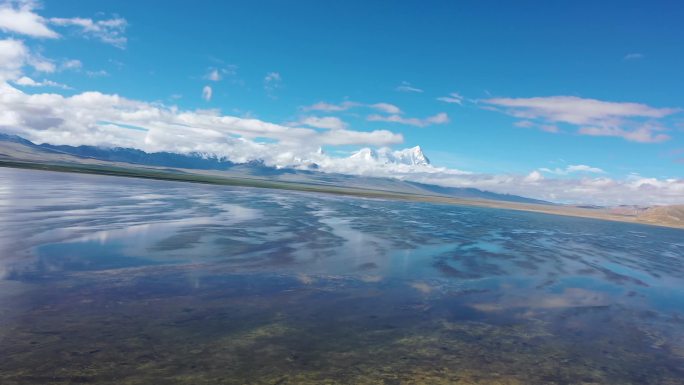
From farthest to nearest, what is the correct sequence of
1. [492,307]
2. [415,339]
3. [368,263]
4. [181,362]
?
1. [368,263]
2. [492,307]
3. [415,339]
4. [181,362]

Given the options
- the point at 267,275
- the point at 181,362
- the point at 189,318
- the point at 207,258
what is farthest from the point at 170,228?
the point at 181,362

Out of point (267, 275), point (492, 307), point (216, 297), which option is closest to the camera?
point (216, 297)

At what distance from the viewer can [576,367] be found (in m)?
13.1

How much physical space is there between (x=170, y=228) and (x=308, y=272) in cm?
1693

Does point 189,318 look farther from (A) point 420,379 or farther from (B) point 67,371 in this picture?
(A) point 420,379

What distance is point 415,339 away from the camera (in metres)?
14.3

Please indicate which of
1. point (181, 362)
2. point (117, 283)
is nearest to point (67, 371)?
point (181, 362)

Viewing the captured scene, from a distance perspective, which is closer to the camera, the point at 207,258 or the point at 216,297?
the point at 216,297

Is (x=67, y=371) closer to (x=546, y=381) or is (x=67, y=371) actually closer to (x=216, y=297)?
(x=216, y=297)

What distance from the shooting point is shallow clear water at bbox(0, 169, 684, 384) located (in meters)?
11.3

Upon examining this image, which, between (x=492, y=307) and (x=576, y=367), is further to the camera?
(x=492, y=307)

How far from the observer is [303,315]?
619 inches

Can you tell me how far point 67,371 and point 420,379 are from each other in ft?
28.5

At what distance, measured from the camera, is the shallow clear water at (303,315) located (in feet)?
37.0
